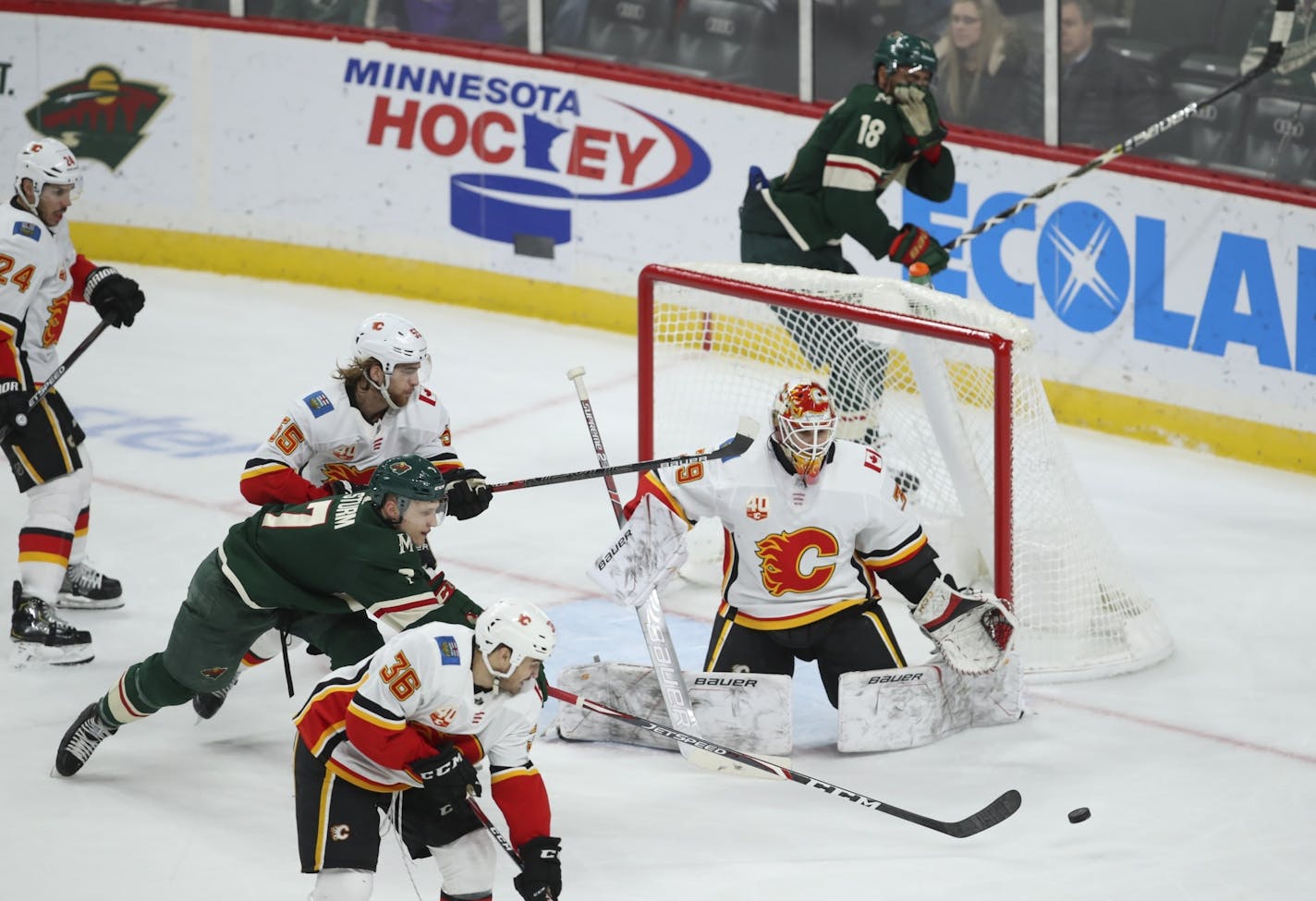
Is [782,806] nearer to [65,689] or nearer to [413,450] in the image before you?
[413,450]

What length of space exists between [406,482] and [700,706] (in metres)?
1.13

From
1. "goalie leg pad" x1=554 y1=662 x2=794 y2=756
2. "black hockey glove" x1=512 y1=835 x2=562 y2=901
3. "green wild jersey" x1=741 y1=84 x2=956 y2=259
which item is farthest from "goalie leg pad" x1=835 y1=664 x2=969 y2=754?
"green wild jersey" x1=741 y1=84 x2=956 y2=259

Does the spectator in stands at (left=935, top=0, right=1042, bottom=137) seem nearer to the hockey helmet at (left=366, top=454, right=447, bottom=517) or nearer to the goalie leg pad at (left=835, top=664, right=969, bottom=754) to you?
the goalie leg pad at (left=835, top=664, right=969, bottom=754)

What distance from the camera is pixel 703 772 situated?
484 centimetres

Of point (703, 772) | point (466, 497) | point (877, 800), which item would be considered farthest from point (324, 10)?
point (877, 800)

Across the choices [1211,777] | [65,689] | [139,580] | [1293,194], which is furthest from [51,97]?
[1211,777]

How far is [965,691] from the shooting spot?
198 inches

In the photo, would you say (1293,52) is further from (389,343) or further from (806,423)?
(389,343)

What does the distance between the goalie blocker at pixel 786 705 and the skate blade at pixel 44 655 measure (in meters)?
1.35

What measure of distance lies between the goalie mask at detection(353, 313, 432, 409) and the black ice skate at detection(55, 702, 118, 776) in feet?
3.27

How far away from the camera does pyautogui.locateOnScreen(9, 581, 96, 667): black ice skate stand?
17.8ft

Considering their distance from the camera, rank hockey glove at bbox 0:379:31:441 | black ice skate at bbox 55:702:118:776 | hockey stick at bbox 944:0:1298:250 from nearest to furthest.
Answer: black ice skate at bbox 55:702:118:776
hockey glove at bbox 0:379:31:441
hockey stick at bbox 944:0:1298:250

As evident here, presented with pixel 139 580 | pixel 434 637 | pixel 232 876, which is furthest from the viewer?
pixel 139 580

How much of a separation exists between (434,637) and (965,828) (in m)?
1.35
